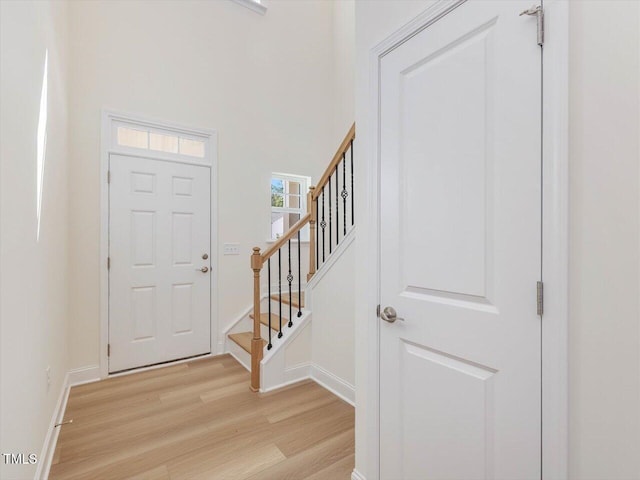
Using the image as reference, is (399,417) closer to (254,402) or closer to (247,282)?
(254,402)

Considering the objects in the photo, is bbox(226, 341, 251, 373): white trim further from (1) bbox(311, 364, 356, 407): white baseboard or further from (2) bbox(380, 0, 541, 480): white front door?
(2) bbox(380, 0, 541, 480): white front door

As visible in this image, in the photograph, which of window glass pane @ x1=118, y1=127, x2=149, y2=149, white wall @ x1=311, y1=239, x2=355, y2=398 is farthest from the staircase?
window glass pane @ x1=118, y1=127, x2=149, y2=149

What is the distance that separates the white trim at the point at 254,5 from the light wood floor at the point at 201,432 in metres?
4.16

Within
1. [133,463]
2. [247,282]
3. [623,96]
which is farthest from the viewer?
[247,282]

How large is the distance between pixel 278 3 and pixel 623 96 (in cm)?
443

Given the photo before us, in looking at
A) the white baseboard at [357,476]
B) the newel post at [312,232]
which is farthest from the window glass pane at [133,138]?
the white baseboard at [357,476]

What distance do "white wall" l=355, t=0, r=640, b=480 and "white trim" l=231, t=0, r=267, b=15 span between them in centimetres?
396

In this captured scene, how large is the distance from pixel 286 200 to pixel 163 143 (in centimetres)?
161

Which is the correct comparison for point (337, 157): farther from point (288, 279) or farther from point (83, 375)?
point (83, 375)

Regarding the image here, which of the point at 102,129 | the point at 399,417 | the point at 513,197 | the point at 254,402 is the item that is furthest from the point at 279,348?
the point at 102,129

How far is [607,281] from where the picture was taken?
0.81m

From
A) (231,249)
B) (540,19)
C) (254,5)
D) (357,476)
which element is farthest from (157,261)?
(540,19)

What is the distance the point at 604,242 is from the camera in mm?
814

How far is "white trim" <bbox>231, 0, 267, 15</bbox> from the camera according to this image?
12.3ft
